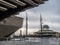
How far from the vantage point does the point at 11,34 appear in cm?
5094

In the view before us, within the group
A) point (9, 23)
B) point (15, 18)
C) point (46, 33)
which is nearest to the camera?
point (9, 23)

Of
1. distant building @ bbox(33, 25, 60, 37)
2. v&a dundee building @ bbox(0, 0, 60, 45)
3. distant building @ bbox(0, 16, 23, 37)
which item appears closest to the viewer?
v&a dundee building @ bbox(0, 0, 60, 45)

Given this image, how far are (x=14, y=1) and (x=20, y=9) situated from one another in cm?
575

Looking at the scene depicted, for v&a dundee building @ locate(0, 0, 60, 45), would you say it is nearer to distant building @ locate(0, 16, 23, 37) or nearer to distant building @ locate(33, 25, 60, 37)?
distant building @ locate(0, 16, 23, 37)

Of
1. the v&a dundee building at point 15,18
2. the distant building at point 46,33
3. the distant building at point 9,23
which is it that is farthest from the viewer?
the distant building at point 46,33

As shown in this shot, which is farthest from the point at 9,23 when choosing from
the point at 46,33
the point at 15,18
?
the point at 46,33

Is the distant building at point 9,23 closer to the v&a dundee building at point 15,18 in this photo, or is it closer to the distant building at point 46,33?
the v&a dundee building at point 15,18

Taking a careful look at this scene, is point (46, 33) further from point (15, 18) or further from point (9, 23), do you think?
point (9, 23)

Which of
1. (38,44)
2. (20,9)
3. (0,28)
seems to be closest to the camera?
(38,44)

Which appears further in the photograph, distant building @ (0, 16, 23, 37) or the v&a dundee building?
distant building @ (0, 16, 23, 37)

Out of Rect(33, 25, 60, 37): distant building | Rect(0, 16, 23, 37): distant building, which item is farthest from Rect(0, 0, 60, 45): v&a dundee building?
Rect(33, 25, 60, 37): distant building

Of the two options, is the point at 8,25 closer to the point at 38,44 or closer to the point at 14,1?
the point at 14,1

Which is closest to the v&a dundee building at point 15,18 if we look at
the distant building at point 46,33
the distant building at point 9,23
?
the distant building at point 9,23

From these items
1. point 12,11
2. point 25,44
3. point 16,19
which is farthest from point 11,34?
point 25,44
